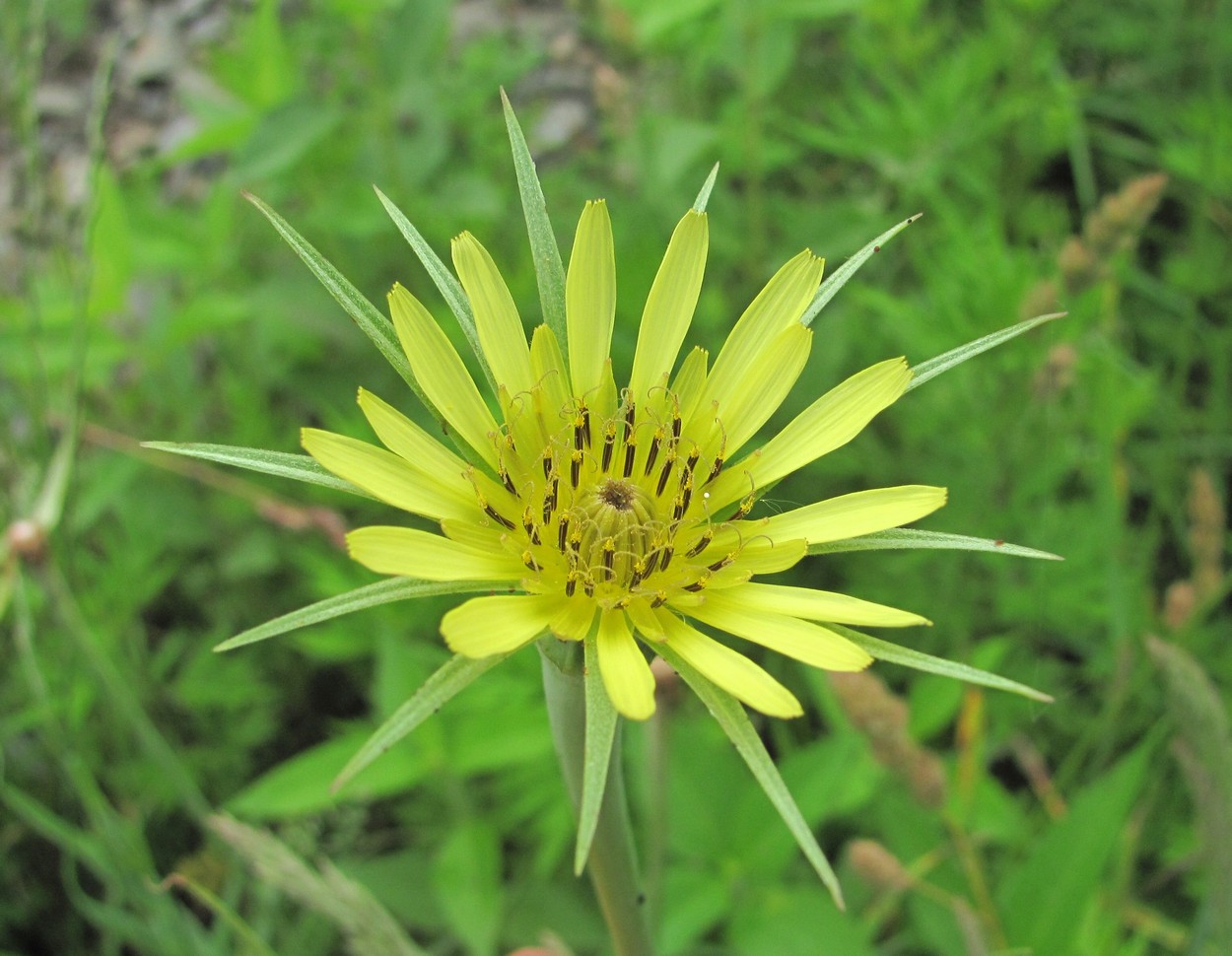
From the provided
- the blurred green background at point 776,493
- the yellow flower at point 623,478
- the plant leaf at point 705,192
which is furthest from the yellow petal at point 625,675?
the plant leaf at point 705,192

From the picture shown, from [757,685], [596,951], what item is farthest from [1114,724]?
[757,685]

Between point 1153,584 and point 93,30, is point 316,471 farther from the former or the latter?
point 93,30

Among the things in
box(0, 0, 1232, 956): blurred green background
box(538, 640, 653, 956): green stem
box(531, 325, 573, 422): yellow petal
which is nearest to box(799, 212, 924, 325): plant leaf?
box(531, 325, 573, 422): yellow petal

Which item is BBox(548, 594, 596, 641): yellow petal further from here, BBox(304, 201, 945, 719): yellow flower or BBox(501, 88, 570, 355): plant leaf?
BBox(501, 88, 570, 355): plant leaf

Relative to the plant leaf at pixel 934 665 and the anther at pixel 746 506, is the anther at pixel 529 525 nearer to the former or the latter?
the anther at pixel 746 506

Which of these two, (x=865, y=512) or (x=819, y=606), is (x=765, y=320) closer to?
(x=865, y=512)

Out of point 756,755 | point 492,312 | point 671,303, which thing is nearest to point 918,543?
point 756,755
